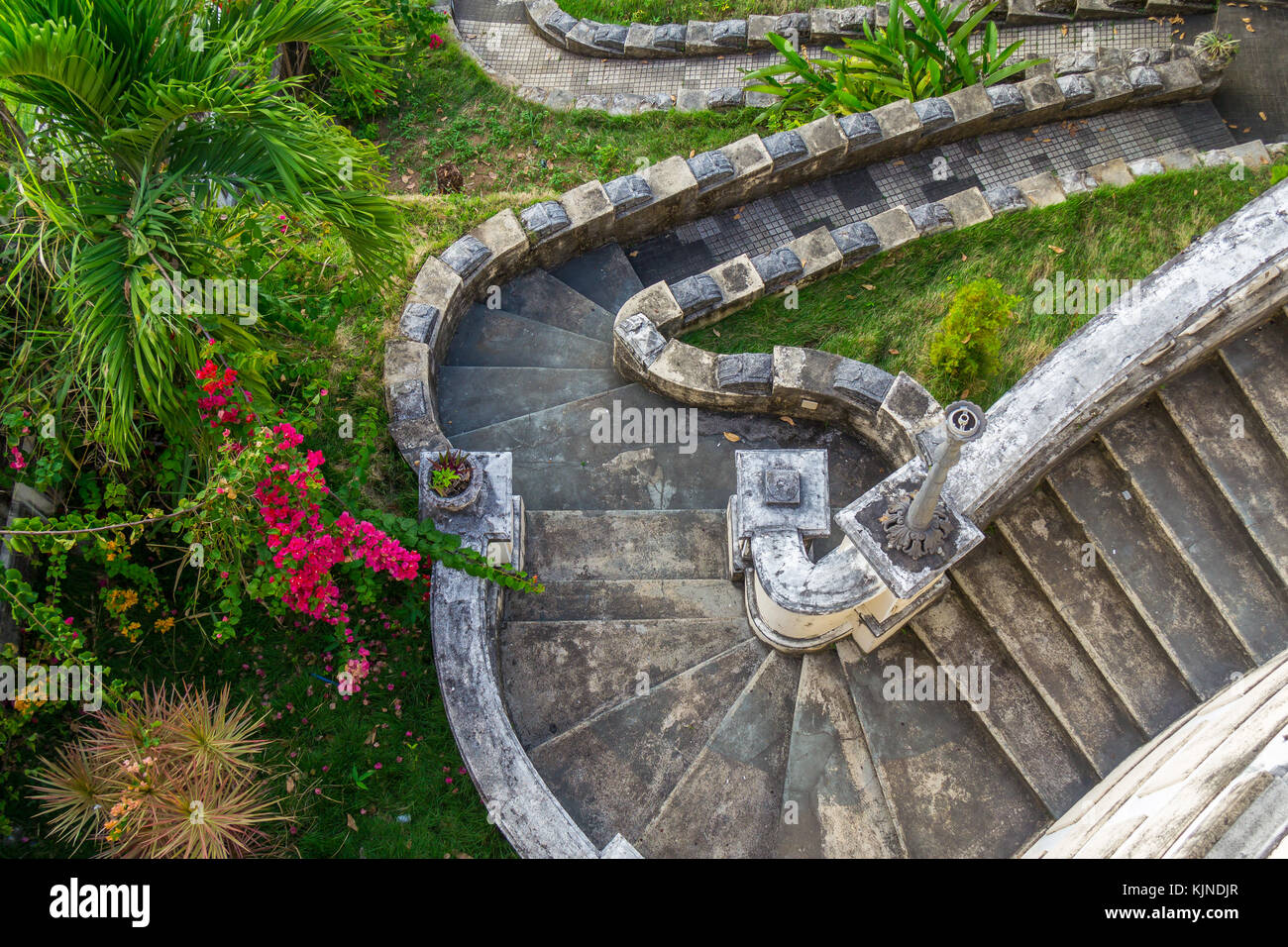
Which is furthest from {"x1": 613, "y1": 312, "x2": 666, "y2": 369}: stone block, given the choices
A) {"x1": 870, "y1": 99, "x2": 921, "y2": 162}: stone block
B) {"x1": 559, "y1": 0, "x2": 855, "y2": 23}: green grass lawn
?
{"x1": 559, "y1": 0, "x2": 855, "y2": 23}: green grass lawn

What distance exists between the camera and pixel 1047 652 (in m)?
6.33

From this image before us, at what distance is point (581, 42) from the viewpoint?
11.7 m

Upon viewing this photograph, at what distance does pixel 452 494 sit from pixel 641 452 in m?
1.85

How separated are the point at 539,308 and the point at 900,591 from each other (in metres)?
4.75

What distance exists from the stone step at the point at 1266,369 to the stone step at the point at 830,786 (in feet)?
10.4

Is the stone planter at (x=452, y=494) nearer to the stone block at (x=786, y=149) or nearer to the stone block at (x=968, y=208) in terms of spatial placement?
the stone block at (x=786, y=149)

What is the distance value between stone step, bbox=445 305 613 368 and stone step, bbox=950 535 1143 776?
11.8 ft

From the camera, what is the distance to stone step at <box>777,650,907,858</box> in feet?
20.1

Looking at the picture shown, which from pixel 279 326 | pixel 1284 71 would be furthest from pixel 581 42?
pixel 1284 71

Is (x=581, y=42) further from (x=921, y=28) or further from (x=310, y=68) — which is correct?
(x=921, y=28)

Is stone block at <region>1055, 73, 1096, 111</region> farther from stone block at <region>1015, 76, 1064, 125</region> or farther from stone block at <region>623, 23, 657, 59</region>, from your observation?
stone block at <region>623, 23, 657, 59</region>

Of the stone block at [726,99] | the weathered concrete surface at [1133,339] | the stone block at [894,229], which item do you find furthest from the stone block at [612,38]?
the weathered concrete surface at [1133,339]

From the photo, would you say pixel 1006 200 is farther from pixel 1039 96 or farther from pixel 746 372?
pixel 746 372

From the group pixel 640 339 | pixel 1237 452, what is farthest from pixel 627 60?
pixel 1237 452
